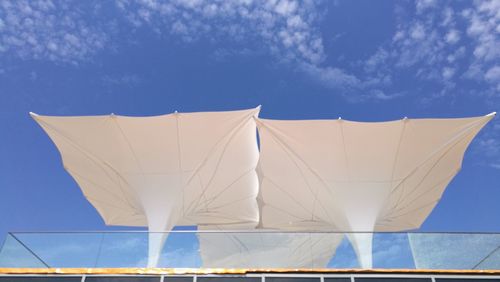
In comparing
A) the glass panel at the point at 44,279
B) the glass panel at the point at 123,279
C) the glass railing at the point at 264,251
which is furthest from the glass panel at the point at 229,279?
the glass panel at the point at 44,279

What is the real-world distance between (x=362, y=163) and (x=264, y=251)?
841cm

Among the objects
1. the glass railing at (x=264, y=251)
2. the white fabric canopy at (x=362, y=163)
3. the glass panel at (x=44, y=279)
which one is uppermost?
the white fabric canopy at (x=362, y=163)

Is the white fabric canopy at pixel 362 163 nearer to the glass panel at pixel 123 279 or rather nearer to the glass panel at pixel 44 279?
the glass panel at pixel 123 279

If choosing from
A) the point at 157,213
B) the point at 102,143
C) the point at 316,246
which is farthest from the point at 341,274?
the point at 102,143

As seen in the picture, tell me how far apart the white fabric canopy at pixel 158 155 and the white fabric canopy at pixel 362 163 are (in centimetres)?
172

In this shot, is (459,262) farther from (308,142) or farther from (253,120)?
(253,120)

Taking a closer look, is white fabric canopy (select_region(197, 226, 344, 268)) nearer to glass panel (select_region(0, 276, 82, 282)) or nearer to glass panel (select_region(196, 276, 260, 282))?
glass panel (select_region(196, 276, 260, 282))

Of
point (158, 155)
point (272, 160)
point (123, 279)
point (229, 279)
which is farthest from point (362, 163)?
point (123, 279)

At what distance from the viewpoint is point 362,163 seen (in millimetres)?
20375

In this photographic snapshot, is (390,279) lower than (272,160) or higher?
lower

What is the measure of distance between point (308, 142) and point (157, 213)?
23.9ft

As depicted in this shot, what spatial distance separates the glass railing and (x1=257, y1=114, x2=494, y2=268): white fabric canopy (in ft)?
21.1

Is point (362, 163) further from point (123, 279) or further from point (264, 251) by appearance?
point (123, 279)

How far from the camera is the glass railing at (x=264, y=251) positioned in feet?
42.5
